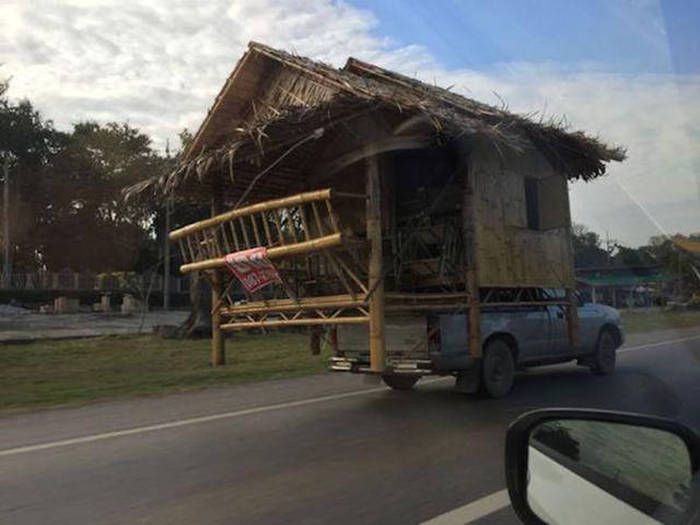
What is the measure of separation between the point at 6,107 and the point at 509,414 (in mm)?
52568

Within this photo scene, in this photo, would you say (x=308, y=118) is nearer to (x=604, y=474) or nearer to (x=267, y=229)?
(x=267, y=229)

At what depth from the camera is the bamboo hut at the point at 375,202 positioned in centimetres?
990

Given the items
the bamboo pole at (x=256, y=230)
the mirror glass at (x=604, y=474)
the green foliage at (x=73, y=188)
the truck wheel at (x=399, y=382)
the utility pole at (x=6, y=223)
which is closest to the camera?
the mirror glass at (x=604, y=474)

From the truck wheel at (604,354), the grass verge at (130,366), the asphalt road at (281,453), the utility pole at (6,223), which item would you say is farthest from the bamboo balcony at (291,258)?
the utility pole at (6,223)

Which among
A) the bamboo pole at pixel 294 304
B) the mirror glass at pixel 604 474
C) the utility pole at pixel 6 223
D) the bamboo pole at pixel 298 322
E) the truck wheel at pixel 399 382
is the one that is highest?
the utility pole at pixel 6 223

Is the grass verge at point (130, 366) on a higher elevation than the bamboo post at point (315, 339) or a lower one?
lower

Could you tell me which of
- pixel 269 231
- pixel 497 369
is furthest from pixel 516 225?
pixel 269 231

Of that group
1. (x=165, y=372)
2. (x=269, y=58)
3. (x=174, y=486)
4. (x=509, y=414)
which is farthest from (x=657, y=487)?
(x=165, y=372)

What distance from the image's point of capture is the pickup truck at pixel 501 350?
991 cm

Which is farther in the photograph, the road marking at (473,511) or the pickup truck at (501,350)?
the pickup truck at (501,350)

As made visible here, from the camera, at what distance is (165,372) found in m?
15.5

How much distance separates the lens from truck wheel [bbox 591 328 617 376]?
12953mm

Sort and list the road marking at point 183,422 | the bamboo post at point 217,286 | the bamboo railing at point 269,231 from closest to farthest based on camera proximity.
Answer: the road marking at point 183,422 → the bamboo railing at point 269,231 → the bamboo post at point 217,286

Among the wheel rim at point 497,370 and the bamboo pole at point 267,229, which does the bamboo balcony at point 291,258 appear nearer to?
the bamboo pole at point 267,229
